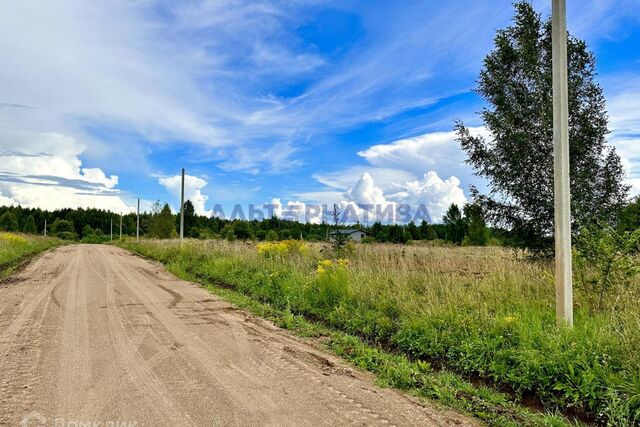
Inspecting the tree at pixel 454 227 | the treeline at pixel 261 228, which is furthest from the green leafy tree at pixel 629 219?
the tree at pixel 454 227

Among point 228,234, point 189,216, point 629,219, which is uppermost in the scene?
point 189,216

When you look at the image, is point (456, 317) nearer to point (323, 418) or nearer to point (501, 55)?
point (323, 418)

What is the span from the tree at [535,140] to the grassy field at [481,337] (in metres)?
2.03

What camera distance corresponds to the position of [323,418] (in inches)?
135

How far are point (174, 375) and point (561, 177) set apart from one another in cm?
518

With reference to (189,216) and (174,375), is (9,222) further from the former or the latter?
(174,375)

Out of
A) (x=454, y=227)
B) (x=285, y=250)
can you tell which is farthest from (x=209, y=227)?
(x=285, y=250)

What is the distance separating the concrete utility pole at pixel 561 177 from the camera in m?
4.65

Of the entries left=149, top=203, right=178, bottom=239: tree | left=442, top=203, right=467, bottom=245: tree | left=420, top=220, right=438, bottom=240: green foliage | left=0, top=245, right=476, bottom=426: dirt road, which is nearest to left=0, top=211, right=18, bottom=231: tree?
left=149, top=203, right=178, bottom=239: tree

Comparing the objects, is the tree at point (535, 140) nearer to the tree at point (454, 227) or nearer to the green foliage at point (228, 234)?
the green foliage at point (228, 234)

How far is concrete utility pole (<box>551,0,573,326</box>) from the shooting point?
465 cm

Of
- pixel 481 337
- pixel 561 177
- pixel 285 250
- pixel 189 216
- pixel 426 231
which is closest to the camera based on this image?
pixel 561 177

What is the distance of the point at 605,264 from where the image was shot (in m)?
5.39

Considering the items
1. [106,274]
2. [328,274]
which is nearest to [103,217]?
[106,274]
